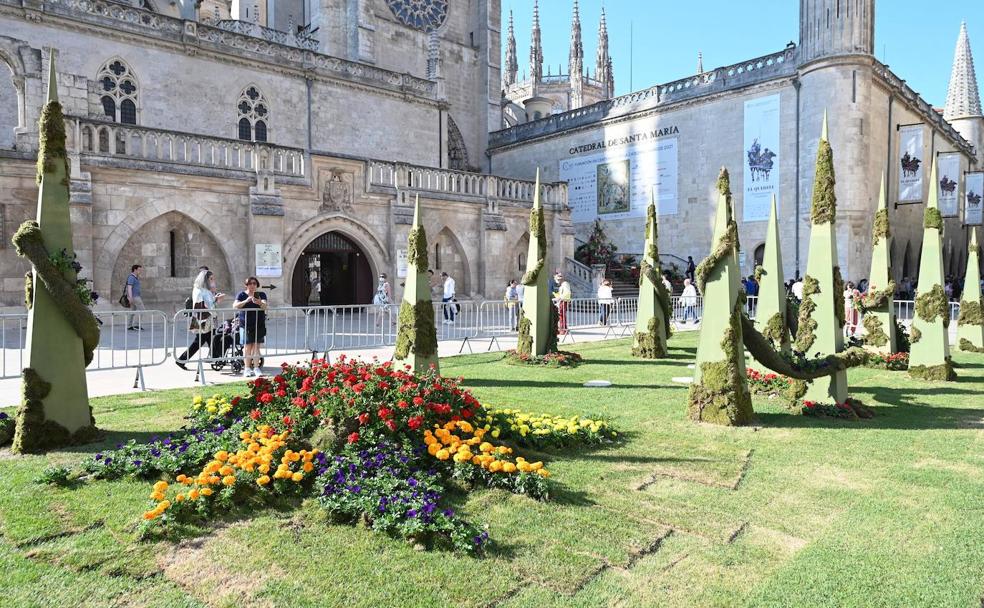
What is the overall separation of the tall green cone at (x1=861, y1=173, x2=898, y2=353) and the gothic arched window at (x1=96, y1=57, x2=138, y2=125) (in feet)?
74.1

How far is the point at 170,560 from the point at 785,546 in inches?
152

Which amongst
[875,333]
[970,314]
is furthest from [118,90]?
[970,314]

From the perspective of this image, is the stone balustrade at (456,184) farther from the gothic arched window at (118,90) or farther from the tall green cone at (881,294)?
the tall green cone at (881,294)

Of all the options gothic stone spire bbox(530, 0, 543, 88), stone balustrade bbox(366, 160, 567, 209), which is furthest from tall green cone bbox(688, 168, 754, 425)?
gothic stone spire bbox(530, 0, 543, 88)

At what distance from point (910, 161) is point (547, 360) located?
25271 millimetres

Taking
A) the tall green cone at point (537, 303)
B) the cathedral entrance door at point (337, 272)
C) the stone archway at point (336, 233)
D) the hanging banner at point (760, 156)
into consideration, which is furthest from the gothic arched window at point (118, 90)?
the hanging banner at point (760, 156)

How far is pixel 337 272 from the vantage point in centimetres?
2234

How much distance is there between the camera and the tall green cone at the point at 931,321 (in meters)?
10.3

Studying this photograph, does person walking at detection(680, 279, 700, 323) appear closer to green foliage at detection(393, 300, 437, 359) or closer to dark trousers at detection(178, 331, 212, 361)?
green foliage at detection(393, 300, 437, 359)

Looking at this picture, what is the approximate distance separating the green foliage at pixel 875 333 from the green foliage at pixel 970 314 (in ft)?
11.4

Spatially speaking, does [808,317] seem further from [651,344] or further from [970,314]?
[970,314]

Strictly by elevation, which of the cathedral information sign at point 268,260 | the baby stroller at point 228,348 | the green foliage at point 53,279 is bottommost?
the baby stroller at point 228,348

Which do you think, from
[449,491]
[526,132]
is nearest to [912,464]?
[449,491]

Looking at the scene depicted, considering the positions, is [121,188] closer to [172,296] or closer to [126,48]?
[172,296]
